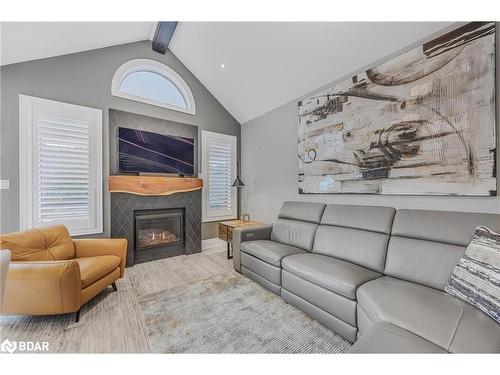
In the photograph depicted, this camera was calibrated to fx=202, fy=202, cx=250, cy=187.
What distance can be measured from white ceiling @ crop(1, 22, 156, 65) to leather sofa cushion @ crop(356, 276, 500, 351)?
3.84 metres

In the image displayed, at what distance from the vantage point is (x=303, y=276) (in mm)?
1868

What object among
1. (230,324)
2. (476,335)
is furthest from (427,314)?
(230,324)

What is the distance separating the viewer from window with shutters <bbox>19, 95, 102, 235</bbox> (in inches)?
95.8

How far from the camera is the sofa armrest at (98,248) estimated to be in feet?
7.49

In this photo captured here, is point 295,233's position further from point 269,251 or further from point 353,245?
point 353,245

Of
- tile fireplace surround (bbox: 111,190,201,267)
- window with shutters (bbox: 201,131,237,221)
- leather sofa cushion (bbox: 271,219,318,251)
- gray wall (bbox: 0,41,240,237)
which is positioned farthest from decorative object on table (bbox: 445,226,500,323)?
gray wall (bbox: 0,41,240,237)

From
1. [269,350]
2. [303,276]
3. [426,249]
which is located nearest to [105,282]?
[269,350]

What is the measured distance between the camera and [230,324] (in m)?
1.73

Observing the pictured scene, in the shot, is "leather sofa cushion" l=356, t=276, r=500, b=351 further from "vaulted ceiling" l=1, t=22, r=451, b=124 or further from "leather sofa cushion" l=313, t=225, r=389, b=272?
"vaulted ceiling" l=1, t=22, r=451, b=124

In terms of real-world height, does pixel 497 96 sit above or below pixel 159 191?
above

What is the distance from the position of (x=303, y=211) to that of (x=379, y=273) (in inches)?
45.7
